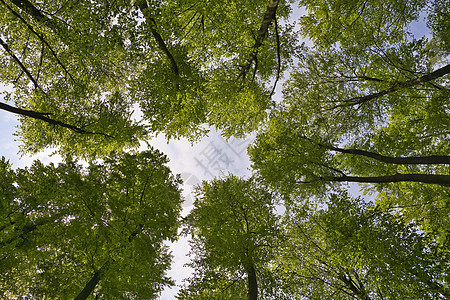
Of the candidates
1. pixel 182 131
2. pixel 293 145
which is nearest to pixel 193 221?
pixel 182 131

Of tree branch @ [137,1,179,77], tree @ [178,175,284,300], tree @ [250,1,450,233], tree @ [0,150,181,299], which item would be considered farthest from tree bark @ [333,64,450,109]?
tree @ [0,150,181,299]

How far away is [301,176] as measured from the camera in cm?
968

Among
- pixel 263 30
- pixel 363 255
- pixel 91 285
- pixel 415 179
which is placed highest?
pixel 263 30

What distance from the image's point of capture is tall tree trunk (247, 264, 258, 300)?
9366 millimetres

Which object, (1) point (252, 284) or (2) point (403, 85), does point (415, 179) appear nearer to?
(2) point (403, 85)

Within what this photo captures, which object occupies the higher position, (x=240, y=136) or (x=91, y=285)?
(x=240, y=136)

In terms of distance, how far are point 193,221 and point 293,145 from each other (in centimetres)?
803

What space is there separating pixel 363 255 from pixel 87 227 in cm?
955

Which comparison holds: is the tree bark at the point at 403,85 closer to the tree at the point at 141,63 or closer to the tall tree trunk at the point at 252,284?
the tree at the point at 141,63

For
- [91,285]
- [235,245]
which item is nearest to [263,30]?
[235,245]

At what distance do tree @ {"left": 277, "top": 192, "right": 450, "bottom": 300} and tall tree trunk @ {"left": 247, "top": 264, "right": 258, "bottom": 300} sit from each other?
5.05 feet

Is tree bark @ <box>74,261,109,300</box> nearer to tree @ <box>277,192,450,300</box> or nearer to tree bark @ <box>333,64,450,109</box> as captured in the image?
tree @ <box>277,192,450,300</box>

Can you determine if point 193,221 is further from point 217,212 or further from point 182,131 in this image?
point 182,131

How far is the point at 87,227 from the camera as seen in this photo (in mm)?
8125
